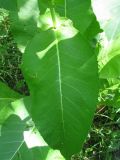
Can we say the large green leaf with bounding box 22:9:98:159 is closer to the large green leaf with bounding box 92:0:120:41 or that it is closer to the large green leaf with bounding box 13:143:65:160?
the large green leaf with bounding box 92:0:120:41

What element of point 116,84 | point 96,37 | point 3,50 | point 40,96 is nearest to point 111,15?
point 40,96

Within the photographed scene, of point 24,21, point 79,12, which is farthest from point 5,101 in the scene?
point 79,12

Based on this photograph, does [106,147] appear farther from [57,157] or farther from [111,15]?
[111,15]

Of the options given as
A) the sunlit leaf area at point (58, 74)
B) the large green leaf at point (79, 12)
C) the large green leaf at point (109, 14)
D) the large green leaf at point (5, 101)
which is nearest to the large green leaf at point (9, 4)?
the sunlit leaf area at point (58, 74)

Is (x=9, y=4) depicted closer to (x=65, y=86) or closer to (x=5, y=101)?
(x=5, y=101)

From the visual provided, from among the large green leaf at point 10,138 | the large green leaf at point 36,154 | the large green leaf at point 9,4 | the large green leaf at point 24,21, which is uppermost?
the large green leaf at point 9,4

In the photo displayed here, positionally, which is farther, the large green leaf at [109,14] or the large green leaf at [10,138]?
the large green leaf at [10,138]

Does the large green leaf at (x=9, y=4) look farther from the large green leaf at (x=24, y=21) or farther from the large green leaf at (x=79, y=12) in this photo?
the large green leaf at (x=79, y=12)

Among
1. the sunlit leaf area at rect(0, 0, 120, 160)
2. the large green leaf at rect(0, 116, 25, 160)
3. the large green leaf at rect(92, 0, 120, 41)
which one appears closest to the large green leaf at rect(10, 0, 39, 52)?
the sunlit leaf area at rect(0, 0, 120, 160)

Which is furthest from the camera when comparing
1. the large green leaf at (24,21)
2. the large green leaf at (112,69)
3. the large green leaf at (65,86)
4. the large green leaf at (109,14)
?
the large green leaf at (24,21)
